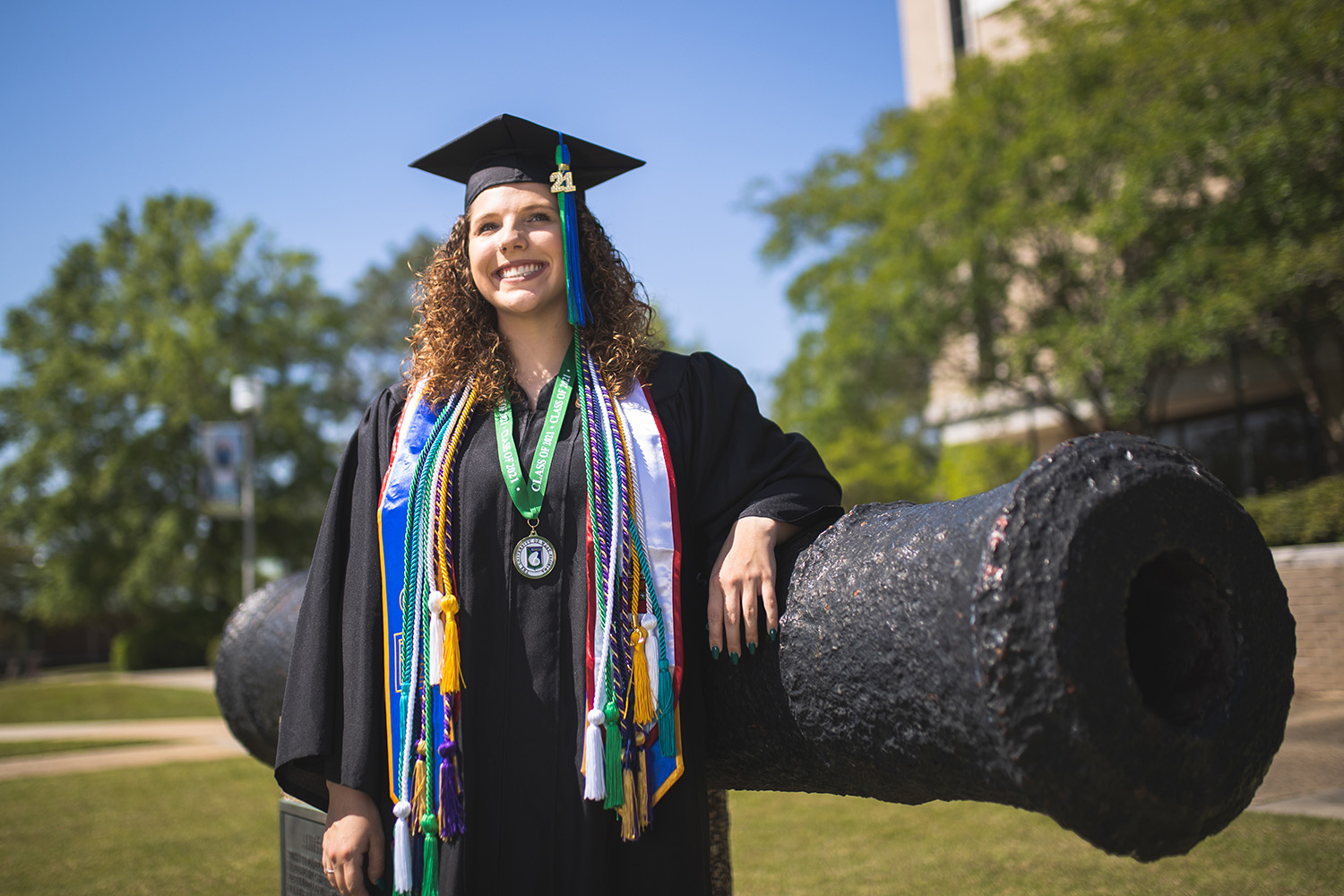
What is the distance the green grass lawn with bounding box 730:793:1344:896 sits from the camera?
12.1 ft

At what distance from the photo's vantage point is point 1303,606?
966cm

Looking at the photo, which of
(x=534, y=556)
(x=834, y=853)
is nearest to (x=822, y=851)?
(x=834, y=853)

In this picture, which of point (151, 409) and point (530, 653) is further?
point (151, 409)

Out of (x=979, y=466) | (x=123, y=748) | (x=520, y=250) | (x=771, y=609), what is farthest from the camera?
(x=979, y=466)

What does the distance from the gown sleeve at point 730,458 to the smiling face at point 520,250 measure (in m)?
0.30

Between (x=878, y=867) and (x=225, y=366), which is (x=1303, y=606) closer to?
(x=878, y=867)

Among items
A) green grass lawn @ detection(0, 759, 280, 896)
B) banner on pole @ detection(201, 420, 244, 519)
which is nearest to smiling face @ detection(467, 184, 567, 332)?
green grass lawn @ detection(0, 759, 280, 896)

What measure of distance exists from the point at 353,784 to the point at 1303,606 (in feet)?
33.1

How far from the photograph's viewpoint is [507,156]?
2.29 metres

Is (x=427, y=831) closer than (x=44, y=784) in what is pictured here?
Yes

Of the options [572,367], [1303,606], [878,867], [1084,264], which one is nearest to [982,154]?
[1084,264]

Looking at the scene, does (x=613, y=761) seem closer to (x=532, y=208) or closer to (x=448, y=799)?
(x=448, y=799)

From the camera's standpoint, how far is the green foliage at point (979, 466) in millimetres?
18281

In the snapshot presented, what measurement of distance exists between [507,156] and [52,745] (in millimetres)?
10842
